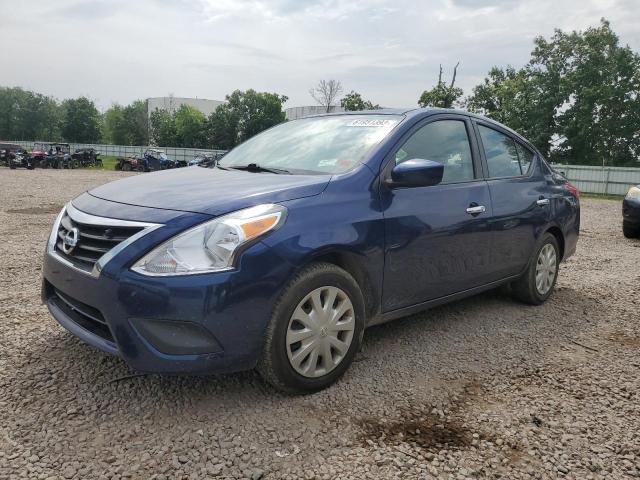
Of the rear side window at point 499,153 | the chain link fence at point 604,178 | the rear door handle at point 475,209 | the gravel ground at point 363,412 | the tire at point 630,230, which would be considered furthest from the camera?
the chain link fence at point 604,178

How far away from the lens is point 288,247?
8.25 ft

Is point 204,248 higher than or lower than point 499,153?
lower

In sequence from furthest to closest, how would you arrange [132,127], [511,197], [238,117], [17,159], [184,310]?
[132,127], [238,117], [17,159], [511,197], [184,310]

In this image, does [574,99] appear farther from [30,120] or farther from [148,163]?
[30,120]

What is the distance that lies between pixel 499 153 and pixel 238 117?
6938 cm

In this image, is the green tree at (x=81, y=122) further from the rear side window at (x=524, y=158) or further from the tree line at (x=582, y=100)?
the rear side window at (x=524, y=158)

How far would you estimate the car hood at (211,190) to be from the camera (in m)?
2.56

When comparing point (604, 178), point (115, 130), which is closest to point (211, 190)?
point (604, 178)

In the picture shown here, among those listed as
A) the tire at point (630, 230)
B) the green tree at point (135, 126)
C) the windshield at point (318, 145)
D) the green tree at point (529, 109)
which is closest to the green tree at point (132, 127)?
the green tree at point (135, 126)

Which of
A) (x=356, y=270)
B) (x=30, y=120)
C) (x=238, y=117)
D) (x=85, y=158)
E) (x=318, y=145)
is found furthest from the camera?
(x=30, y=120)

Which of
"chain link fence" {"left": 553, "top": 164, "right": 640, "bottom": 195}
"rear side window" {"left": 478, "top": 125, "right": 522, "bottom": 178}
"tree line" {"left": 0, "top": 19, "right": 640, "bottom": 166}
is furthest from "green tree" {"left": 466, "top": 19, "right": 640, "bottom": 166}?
"rear side window" {"left": 478, "top": 125, "right": 522, "bottom": 178}

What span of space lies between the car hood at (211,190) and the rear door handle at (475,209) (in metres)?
1.22

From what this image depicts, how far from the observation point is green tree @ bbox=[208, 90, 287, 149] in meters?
70.2

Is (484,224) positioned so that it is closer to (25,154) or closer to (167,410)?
(167,410)
